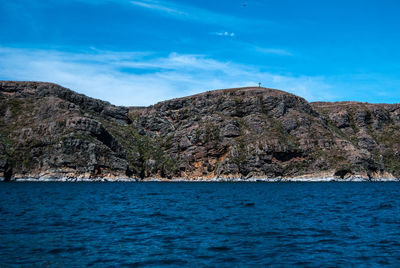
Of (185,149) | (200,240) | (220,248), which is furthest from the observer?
(185,149)

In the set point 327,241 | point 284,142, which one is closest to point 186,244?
point 327,241

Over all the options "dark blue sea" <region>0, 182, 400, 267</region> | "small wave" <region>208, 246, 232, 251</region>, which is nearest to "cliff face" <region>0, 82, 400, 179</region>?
"dark blue sea" <region>0, 182, 400, 267</region>

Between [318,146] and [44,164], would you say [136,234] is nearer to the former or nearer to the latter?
[44,164]

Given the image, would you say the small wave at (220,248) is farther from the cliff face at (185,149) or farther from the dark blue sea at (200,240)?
the cliff face at (185,149)

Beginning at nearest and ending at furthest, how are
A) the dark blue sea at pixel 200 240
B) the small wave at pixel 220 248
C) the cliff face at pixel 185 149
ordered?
the dark blue sea at pixel 200 240, the small wave at pixel 220 248, the cliff face at pixel 185 149

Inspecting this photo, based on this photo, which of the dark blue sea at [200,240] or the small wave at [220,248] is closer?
the dark blue sea at [200,240]

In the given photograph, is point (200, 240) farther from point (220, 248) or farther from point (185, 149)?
point (185, 149)

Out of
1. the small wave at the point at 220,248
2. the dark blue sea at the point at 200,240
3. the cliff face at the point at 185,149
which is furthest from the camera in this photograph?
the cliff face at the point at 185,149

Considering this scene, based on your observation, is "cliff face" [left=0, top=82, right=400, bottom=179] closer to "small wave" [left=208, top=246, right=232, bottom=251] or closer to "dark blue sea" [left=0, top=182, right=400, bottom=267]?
"dark blue sea" [left=0, top=182, right=400, bottom=267]

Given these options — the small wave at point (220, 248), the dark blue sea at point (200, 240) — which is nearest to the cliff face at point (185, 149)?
the dark blue sea at point (200, 240)

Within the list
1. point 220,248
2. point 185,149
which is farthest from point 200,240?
point 185,149

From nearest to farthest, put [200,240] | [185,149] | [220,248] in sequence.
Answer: [220,248], [200,240], [185,149]

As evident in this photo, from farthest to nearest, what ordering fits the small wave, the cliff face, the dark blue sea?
the cliff face < the small wave < the dark blue sea

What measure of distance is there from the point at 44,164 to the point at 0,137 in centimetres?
2853
